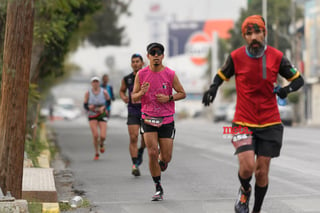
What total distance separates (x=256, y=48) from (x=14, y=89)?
2.73 m

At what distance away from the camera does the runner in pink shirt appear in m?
9.79

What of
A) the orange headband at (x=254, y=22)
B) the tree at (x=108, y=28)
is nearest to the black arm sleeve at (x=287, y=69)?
the orange headband at (x=254, y=22)

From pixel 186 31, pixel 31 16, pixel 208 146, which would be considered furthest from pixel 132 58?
pixel 186 31

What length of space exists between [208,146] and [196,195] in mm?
11498

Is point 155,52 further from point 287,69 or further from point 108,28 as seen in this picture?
point 108,28

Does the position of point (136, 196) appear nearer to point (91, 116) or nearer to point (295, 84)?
point (295, 84)

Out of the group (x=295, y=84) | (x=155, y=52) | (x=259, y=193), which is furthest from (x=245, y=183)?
(x=155, y=52)

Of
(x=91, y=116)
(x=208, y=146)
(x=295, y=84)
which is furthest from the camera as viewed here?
(x=208, y=146)

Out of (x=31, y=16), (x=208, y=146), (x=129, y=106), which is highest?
(x=31, y=16)

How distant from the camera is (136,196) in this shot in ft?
34.0

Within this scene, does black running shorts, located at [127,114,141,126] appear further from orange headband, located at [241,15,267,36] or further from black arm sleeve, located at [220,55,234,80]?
orange headband, located at [241,15,267,36]

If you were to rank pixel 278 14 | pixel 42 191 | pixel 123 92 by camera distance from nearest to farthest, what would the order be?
pixel 42 191 → pixel 123 92 → pixel 278 14

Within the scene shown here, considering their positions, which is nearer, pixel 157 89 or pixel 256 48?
pixel 256 48

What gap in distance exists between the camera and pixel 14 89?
28.1 ft
